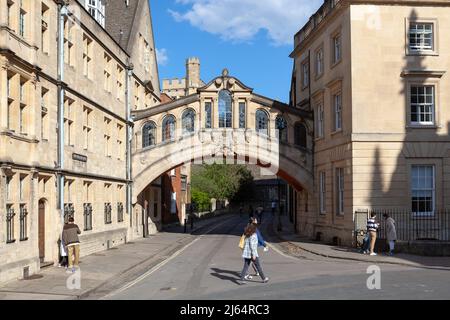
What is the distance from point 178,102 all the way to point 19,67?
54.8 feet

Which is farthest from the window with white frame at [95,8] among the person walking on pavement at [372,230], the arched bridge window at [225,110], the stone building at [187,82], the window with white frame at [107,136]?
the stone building at [187,82]

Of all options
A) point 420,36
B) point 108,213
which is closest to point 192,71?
point 108,213

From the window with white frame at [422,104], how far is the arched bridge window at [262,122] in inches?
355

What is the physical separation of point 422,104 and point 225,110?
11.1 meters

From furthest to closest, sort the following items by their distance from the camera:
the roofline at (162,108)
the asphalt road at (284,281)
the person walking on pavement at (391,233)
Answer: the roofline at (162,108), the person walking on pavement at (391,233), the asphalt road at (284,281)

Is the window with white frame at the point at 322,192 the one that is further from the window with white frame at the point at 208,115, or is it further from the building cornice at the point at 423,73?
the building cornice at the point at 423,73

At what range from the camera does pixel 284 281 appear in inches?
658

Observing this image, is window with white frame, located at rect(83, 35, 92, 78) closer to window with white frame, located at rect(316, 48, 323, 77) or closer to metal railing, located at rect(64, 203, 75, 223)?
metal railing, located at rect(64, 203, 75, 223)

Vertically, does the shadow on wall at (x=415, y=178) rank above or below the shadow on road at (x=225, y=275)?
above

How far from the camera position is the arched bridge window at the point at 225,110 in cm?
3381

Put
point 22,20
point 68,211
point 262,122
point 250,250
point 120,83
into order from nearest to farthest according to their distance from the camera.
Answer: point 250,250 < point 22,20 < point 68,211 < point 120,83 < point 262,122

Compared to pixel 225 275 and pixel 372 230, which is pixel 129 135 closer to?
pixel 372 230

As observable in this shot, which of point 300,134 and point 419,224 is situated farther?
→ point 300,134

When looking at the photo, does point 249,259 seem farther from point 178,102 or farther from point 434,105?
point 178,102
